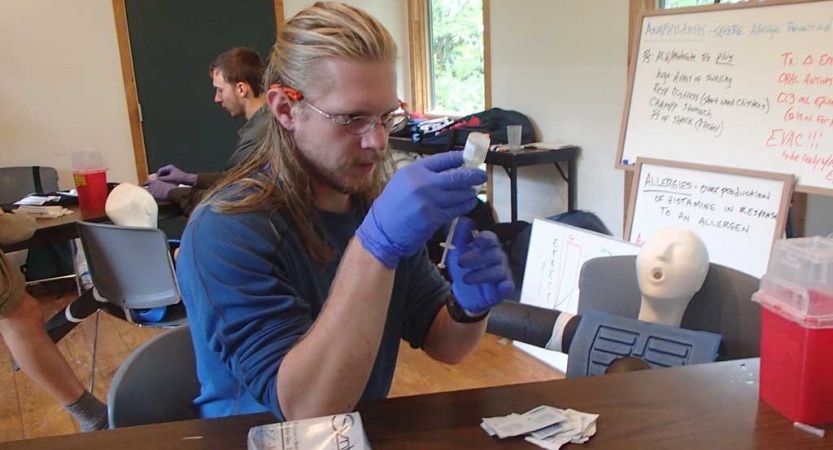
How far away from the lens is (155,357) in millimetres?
1170

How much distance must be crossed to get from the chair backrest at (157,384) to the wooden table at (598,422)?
0.79ft

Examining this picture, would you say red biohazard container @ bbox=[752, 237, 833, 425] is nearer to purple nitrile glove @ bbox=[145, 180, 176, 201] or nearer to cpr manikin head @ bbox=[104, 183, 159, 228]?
cpr manikin head @ bbox=[104, 183, 159, 228]

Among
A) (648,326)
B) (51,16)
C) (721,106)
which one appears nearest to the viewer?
(648,326)

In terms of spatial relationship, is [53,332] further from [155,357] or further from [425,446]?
[425,446]

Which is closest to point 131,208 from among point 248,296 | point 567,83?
point 248,296

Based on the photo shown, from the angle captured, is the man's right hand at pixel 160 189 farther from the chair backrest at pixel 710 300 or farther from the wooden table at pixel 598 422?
the wooden table at pixel 598 422

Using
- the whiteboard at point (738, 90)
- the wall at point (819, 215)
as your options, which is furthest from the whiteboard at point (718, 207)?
the wall at point (819, 215)

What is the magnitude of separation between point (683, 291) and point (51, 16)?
394 cm

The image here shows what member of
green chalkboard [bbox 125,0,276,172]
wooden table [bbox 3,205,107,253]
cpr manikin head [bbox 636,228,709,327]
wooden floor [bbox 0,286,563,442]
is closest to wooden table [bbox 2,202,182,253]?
wooden table [bbox 3,205,107,253]

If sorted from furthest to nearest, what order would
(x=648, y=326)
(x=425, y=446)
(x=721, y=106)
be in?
(x=721, y=106) < (x=648, y=326) < (x=425, y=446)

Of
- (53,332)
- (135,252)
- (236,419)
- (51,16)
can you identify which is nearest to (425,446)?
(236,419)

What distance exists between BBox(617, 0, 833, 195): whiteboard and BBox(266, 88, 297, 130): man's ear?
1.59m

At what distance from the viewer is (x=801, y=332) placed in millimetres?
791

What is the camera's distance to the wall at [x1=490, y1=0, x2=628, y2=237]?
3.26 m
